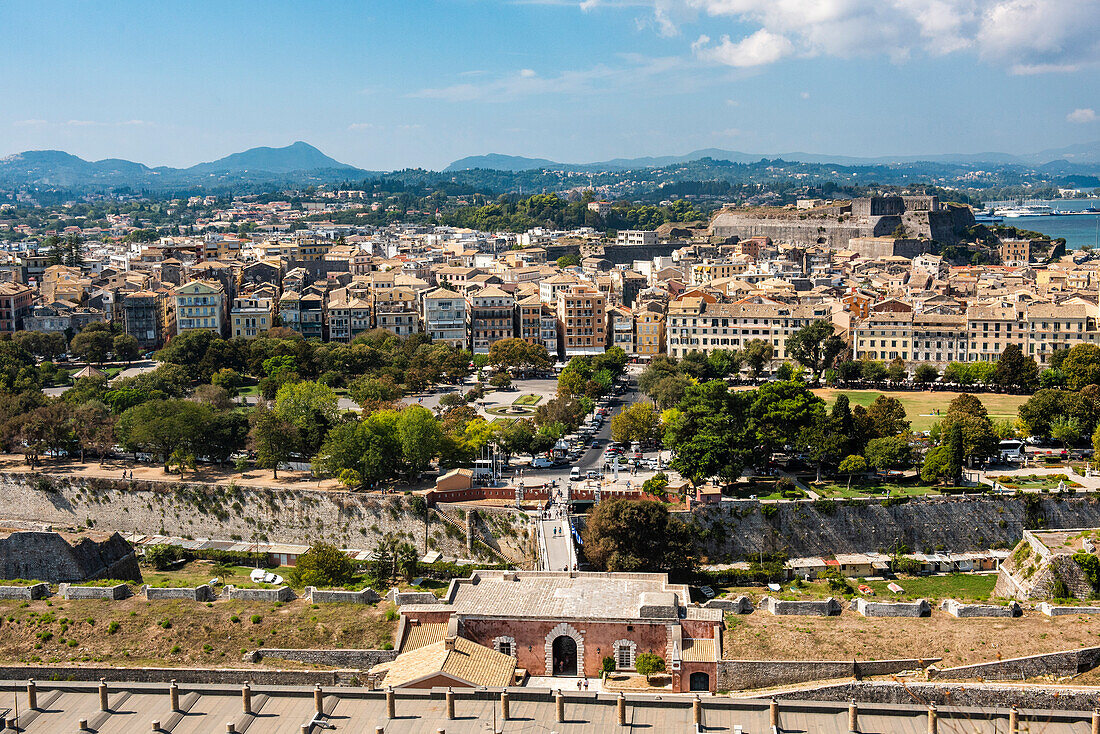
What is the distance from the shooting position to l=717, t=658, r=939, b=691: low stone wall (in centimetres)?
1816

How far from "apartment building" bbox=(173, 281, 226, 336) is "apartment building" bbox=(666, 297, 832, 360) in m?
20.4

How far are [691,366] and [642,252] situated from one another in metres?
34.8

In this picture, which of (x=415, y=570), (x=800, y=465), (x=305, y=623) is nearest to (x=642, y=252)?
(x=800, y=465)

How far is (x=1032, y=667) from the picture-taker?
1859 centimetres

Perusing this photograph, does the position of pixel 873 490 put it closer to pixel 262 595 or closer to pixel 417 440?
pixel 417 440

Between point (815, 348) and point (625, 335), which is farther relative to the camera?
point (625, 335)

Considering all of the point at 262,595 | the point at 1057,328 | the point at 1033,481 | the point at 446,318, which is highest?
the point at 1057,328

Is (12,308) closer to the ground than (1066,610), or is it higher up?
higher up

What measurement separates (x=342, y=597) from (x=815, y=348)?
92.2ft

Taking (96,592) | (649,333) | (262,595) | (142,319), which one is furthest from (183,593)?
(142,319)

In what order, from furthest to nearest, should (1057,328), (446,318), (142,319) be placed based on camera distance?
1. (142,319)
2. (446,318)
3. (1057,328)

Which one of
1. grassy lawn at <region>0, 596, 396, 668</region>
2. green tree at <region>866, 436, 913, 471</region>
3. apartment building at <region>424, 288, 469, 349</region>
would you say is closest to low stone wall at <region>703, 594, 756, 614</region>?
grassy lawn at <region>0, 596, 396, 668</region>

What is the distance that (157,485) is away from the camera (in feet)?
102

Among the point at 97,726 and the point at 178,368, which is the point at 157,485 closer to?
the point at 178,368
